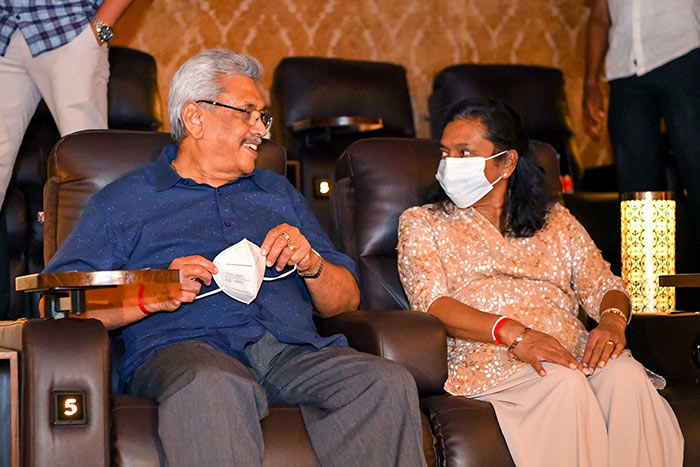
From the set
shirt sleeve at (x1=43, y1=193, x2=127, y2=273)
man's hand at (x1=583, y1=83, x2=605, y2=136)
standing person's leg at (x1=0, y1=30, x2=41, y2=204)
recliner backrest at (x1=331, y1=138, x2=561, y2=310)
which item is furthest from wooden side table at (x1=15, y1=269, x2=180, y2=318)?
man's hand at (x1=583, y1=83, x2=605, y2=136)

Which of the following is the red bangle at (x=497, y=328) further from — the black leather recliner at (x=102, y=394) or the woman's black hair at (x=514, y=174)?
the woman's black hair at (x=514, y=174)

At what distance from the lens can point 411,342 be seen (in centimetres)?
213

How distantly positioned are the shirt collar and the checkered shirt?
698 mm

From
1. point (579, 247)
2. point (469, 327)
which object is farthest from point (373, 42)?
point (469, 327)

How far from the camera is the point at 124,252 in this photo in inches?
88.4

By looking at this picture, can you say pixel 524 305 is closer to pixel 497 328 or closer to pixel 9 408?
pixel 497 328

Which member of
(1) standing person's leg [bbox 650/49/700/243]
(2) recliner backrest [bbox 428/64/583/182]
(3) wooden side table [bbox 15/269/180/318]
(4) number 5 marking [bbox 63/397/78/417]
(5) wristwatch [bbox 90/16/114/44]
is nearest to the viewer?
(3) wooden side table [bbox 15/269/180/318]

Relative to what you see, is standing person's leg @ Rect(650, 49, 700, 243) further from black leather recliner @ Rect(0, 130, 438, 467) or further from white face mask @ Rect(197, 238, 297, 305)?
white face mask @ Rect(197, 238, 297, 305)

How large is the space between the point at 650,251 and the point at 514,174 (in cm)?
49

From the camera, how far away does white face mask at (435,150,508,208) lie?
8.64 ft

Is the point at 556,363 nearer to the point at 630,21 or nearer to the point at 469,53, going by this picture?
the point at 630,21

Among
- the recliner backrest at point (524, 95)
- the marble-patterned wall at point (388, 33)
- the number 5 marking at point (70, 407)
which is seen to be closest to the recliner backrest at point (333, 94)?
the recliner backrest at point (524, 95)

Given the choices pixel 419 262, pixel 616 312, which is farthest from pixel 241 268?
pixel 616 312

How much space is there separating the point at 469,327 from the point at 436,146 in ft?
2.41
